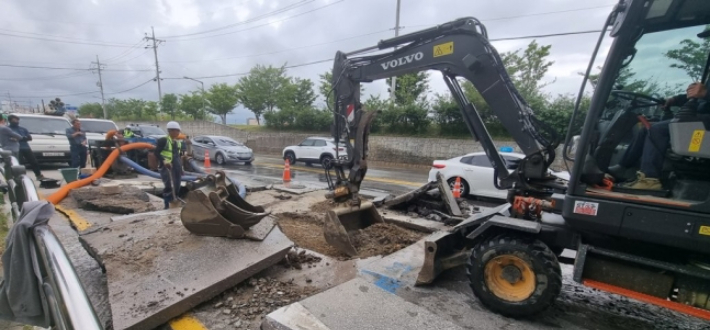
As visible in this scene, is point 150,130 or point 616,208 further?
point 150,130

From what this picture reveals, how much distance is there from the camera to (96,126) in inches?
511

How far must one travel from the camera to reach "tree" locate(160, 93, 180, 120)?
42.2 m

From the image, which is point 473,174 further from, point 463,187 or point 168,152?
point 168,152

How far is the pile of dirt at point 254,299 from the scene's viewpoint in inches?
109

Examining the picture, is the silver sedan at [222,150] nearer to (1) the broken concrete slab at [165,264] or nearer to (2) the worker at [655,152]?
→ (1) the broken concrete slab at [165,264]

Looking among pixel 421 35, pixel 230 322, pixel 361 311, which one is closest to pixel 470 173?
pixel 421 35

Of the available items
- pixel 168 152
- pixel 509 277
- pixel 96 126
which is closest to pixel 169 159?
pixel 168 152

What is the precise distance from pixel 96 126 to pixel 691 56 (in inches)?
670

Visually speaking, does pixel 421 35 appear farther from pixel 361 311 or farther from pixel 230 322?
pixel 230 322

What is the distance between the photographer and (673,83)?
2635 mm

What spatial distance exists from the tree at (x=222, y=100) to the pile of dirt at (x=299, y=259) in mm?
35052

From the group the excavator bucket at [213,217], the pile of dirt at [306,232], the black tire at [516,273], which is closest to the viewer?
the black tire at [516,273]

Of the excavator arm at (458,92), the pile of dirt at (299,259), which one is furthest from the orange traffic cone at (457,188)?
the pile of dirt at (299,259)

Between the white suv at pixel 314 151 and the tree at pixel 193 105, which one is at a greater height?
the tree at pixel 193 105
